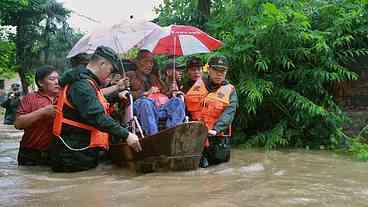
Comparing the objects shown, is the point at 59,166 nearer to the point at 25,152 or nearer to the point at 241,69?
the point at 25,152

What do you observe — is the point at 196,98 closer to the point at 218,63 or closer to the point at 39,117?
the point at 218,63

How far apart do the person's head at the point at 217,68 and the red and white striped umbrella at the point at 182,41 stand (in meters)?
1.13

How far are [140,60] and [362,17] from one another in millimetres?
4298

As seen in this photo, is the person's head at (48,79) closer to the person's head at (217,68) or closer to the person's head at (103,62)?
the person's head at (103,62)

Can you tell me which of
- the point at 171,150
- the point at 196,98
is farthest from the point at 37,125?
the point at 196,98

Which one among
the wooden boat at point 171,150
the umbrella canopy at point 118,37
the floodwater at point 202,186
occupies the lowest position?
the floodwater at point 202,186

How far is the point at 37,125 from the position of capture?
615cm

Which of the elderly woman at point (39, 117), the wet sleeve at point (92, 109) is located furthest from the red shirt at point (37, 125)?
the wet sleeve at point (92, 109)

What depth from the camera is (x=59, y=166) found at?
5867 millimetres

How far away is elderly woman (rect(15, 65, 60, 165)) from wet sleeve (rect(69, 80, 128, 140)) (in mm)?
581

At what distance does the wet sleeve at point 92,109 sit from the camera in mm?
5309

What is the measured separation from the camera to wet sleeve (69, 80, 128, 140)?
17.4 feet

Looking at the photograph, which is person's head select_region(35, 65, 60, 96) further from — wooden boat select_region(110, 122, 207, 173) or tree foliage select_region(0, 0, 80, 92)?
tree foliage select_region(0, 0, 80, 92)

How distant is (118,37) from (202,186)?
9.29 ft
